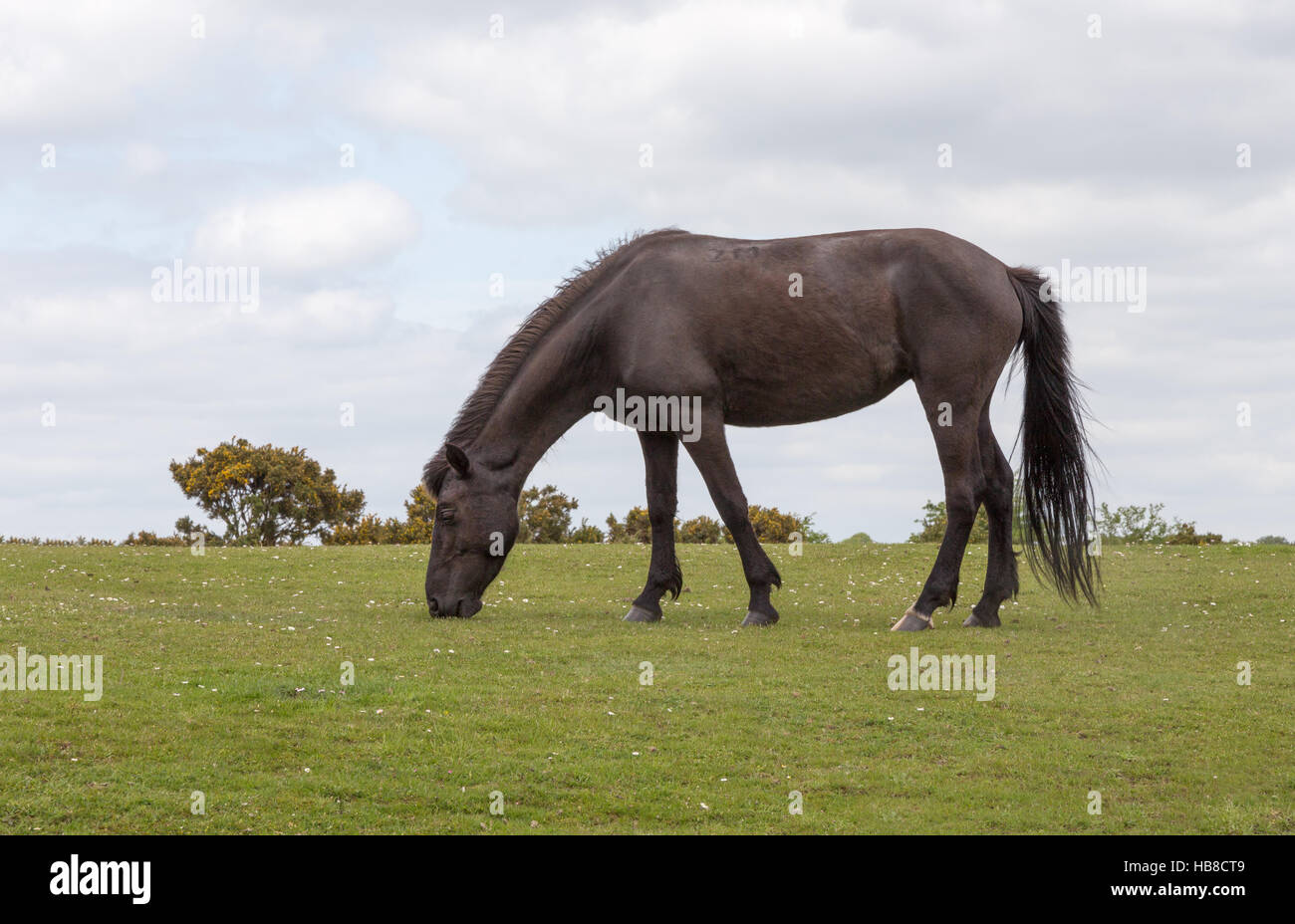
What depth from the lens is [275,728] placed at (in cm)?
824

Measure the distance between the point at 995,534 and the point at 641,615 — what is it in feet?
12.5

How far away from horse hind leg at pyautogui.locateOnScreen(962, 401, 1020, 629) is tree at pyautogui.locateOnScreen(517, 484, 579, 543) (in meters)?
17.7

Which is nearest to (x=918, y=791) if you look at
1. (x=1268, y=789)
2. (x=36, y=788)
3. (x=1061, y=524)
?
(x=1268, y=789)

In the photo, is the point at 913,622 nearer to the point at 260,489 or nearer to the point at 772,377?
the point at 772,377

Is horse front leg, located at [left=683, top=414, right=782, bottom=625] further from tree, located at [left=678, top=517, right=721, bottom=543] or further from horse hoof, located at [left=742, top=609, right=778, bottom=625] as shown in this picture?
tree, located at [left=678, top=517, right=721, bottom=543]

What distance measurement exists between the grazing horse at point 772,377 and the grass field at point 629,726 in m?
0.85

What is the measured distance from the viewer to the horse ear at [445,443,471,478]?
1258cm

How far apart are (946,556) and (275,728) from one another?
6806 mm

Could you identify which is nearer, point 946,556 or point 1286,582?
point 946,556

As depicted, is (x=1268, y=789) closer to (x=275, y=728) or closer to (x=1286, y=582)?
(x=275, y=728)

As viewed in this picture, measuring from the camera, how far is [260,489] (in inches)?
1246
